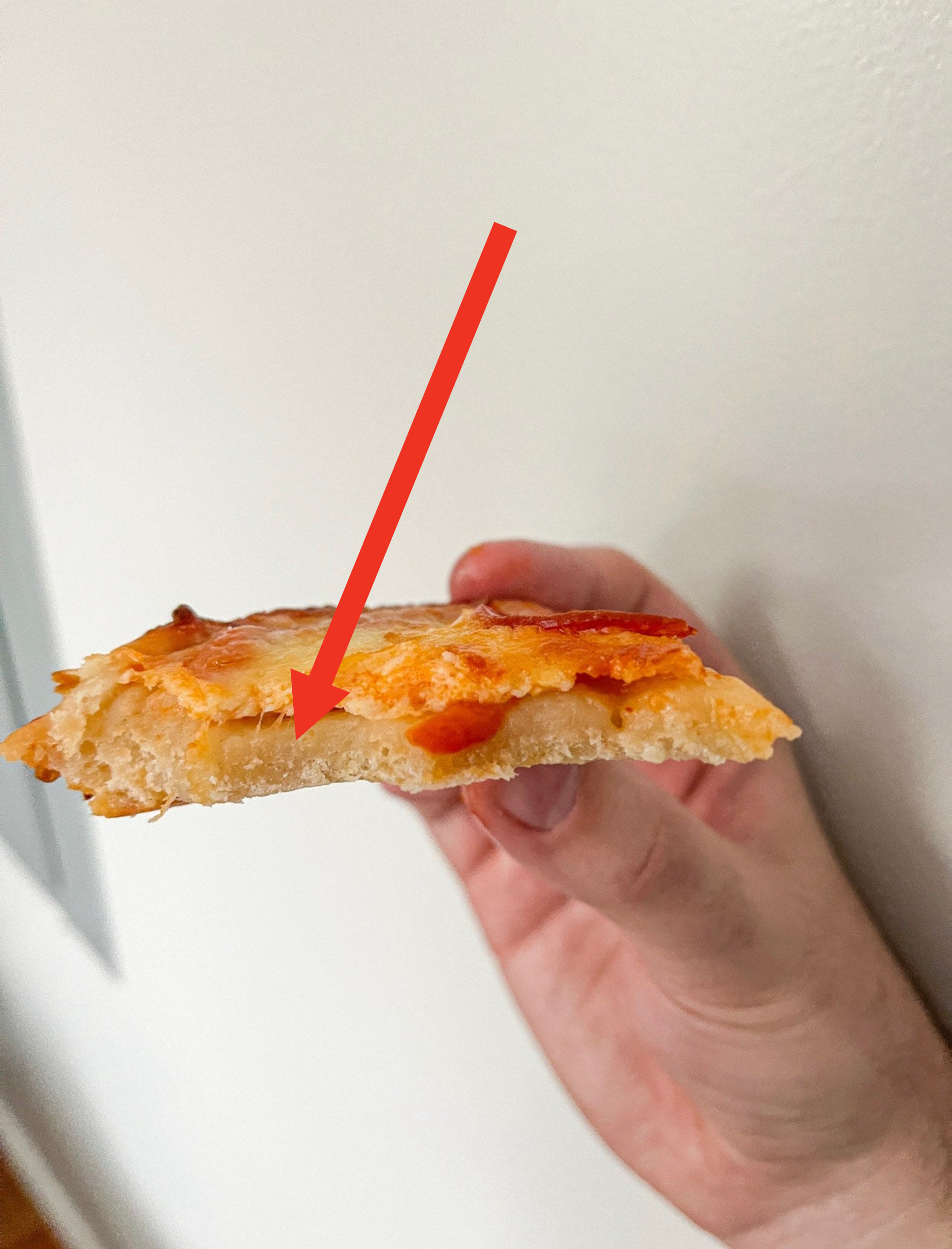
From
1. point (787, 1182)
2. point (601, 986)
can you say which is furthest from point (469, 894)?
point (787, 1182)

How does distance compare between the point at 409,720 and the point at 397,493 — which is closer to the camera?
the point at 409,720

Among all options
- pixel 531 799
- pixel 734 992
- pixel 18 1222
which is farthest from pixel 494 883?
pixel 18 1222

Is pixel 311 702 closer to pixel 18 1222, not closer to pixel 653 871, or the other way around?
pixel 653 871

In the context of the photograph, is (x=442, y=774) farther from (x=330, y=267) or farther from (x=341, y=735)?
(x=330, y=267)

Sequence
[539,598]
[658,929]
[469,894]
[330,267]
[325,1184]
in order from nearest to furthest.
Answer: [658,929] < [539,598] < [330,267] < [469,894] < [325,1184]

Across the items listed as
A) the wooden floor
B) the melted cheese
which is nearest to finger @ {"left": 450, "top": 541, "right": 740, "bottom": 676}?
the melted cheese

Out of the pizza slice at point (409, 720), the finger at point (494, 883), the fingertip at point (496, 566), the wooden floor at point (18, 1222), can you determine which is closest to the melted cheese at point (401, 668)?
the pizza slice at point (409, 720)
